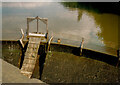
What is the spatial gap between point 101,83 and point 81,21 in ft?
62.2

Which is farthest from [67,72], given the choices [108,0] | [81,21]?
[108,0]

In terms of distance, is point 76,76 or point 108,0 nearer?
point 76,76

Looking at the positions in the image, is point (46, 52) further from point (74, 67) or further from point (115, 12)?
point (115, 12)

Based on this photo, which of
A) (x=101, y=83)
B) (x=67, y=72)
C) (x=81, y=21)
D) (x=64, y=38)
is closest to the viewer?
(x=101, y=83)

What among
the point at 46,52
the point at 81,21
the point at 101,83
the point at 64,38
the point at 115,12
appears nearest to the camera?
the point at 101,83

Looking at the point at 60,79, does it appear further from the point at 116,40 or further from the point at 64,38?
the point at 116,40

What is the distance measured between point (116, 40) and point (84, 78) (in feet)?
36.8

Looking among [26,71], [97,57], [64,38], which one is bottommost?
[26,71]

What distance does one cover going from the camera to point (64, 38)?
1995 cm

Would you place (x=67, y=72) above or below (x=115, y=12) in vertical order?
below

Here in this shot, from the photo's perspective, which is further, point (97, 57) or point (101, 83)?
point (97, 57)

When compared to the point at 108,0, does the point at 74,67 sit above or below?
below

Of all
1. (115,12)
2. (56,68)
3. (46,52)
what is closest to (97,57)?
(56,68)

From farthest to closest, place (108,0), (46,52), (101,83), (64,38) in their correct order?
(108,0), (64,38), (46,52), (101,83)
